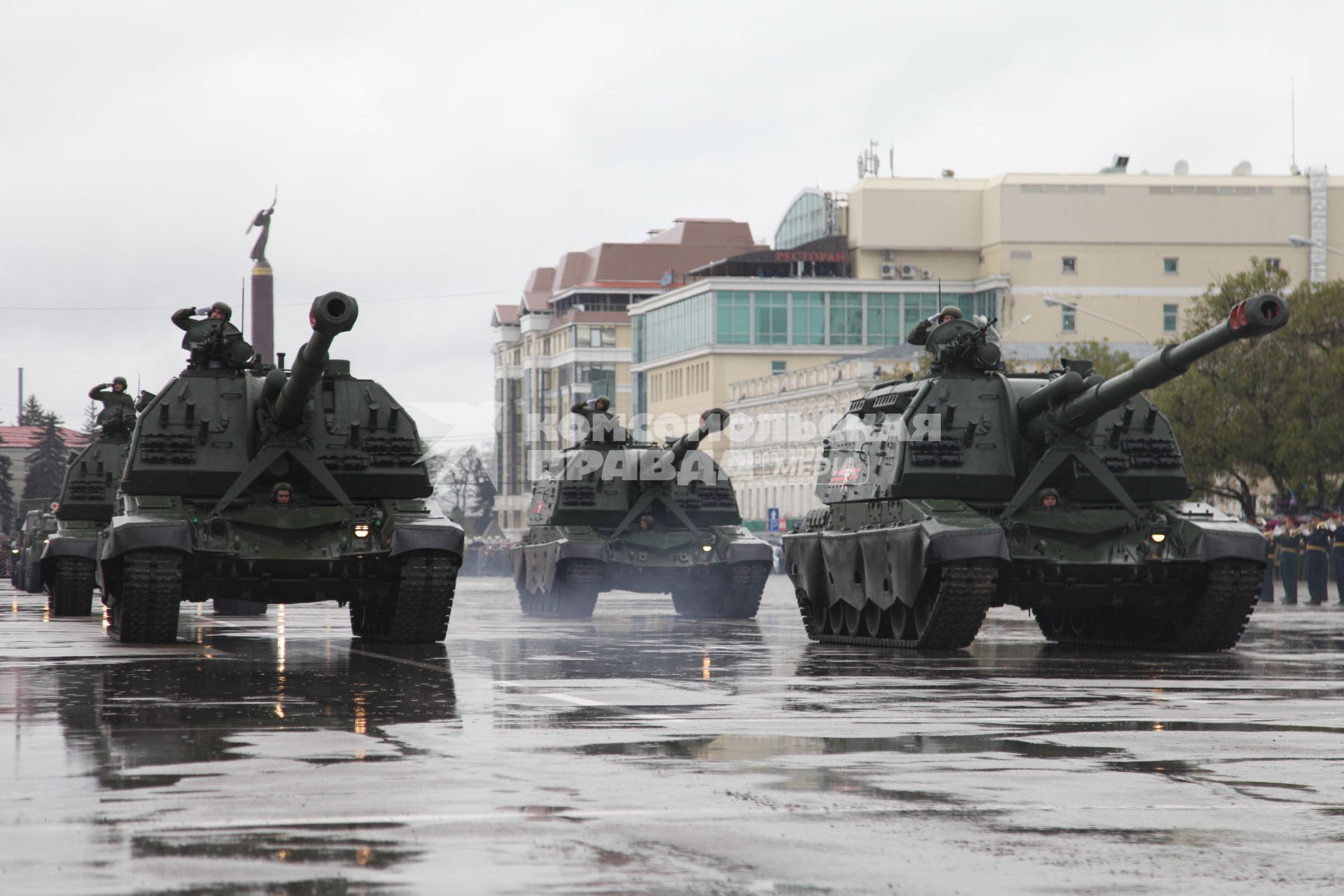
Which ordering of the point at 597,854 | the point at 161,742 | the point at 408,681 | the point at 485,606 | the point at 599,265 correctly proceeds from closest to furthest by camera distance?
1. the point at 597,854
2. the point at 161,742
3. the point at 408,681
4. the point at 485,606
5. the point at 599,265

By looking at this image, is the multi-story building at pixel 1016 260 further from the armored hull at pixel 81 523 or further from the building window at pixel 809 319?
the armored hull at pixel 81 523

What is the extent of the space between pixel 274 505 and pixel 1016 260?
82.1 metres

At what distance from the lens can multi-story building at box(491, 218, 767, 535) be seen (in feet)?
422

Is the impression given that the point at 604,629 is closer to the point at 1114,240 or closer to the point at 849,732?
the point at 849,732

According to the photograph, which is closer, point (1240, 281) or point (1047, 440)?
point (1047, 440)

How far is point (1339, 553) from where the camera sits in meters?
37.7

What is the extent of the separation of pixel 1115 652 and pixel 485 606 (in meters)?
16.7

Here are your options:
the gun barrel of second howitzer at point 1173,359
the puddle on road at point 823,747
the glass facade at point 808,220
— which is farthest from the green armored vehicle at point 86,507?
the glass facade at point 808,220

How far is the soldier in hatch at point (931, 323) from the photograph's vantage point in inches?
891

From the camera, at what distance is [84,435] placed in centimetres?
10394

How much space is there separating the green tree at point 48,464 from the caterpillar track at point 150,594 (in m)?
83.9

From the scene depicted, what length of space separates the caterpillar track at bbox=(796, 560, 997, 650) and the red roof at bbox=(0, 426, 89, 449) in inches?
3538

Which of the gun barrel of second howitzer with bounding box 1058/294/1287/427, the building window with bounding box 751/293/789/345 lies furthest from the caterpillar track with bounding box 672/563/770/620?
the building window with bounding box 751/293/789/345

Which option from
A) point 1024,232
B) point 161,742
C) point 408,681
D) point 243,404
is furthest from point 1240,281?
point 1024,232
